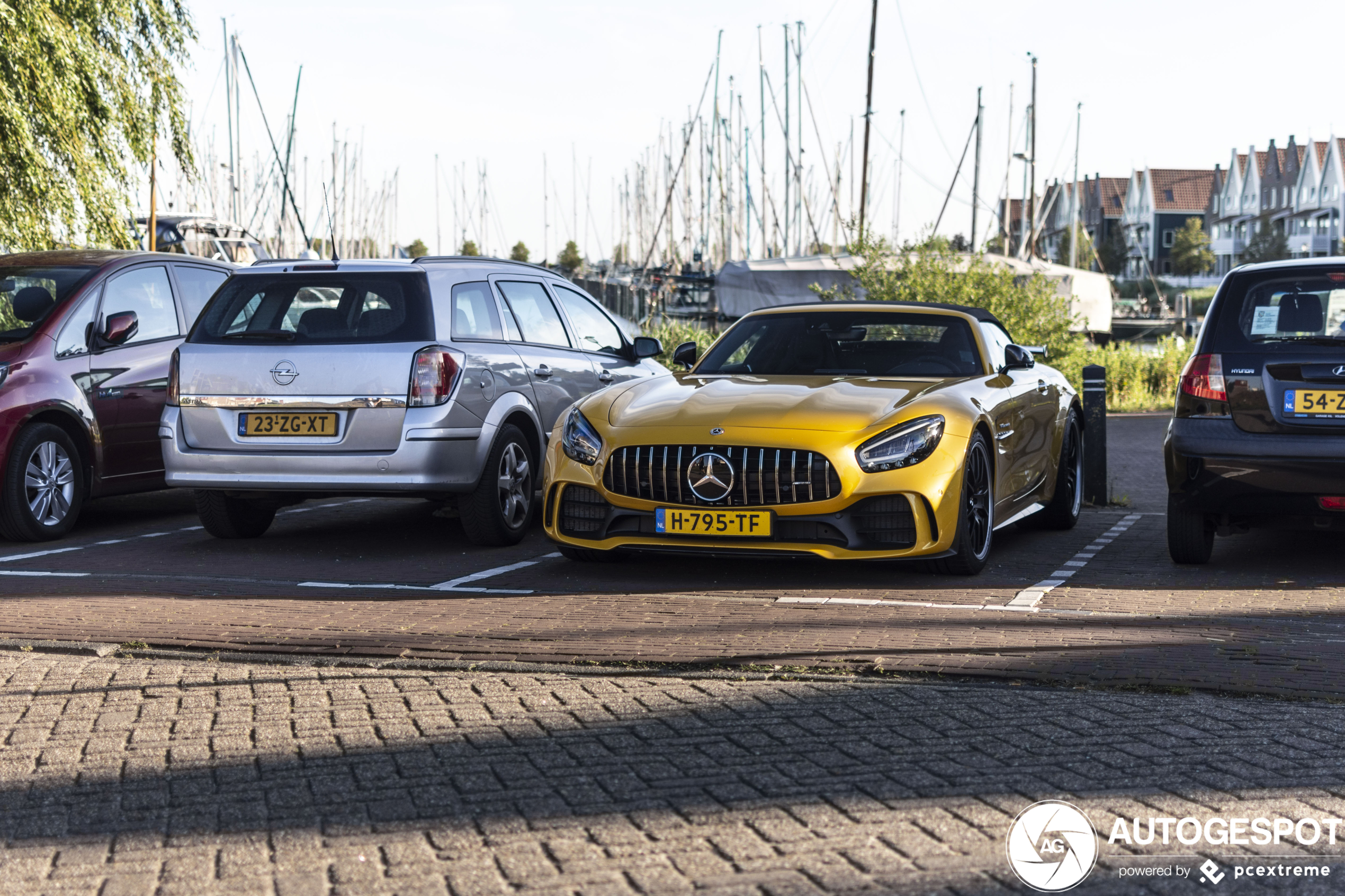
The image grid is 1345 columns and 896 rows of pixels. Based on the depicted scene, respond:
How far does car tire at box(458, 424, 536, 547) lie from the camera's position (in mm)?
8469

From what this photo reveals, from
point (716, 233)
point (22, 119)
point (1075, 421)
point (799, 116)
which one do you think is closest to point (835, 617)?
point (1075, 421)

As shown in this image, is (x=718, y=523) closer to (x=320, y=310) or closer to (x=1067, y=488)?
(x=320, y=310)

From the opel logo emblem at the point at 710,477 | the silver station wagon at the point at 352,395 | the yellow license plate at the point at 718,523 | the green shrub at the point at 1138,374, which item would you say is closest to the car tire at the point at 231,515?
the silver station wagon at the point at 352,395

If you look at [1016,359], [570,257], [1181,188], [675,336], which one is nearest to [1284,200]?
[1181,188]

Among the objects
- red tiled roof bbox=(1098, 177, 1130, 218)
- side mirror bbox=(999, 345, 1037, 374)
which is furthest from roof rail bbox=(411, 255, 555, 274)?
red tiled roof bbox=(1098, 177, 1130, 218)

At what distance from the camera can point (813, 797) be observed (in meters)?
3.88

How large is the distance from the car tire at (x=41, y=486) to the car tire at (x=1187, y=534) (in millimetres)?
6773

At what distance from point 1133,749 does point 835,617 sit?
7.19 ft

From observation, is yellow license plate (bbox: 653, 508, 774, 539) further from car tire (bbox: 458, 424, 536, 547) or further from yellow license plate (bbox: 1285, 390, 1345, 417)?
yellow license plate (bbox: 1285, 390, 1345, 417)

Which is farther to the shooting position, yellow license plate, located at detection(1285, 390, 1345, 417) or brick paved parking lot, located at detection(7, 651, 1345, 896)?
yellow license plate, located at detection(1285, 390, 1345, 417)

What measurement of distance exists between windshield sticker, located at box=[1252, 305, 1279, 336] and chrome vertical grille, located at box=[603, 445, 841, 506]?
8.16 feet

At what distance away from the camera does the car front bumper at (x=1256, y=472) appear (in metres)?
7.25

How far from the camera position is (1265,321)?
24.9 feet

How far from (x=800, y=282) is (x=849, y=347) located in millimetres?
22706
